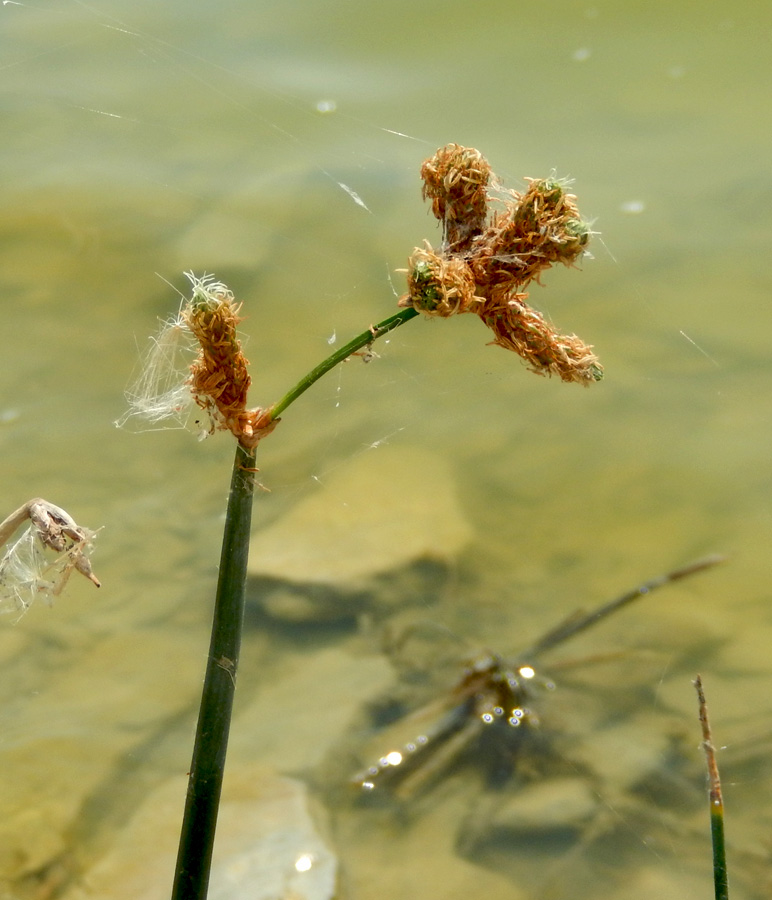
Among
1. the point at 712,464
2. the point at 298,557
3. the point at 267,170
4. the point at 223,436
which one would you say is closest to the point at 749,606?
the point at 712,464

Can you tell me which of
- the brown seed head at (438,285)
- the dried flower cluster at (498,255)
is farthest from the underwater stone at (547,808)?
the brown seed head at (438,285)

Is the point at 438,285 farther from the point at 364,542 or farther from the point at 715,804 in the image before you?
the point at 364,542

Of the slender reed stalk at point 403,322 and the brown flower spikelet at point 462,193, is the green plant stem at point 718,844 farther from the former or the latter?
the brown flower spikelet at point 462,193

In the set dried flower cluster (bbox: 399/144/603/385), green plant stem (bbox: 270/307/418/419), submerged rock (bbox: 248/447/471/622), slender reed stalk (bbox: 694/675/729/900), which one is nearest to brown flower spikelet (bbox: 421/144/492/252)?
dried flower cluster (bbox: 399/144/603/385)

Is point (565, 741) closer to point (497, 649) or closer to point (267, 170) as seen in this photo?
point (497, 649)

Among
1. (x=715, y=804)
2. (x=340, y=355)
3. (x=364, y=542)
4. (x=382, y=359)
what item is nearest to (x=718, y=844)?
(x=715, y=804)

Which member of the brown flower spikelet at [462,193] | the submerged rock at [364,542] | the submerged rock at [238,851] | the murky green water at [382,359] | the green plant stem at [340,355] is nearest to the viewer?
the green plant stem at [340,355]
